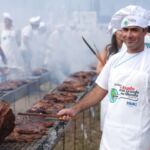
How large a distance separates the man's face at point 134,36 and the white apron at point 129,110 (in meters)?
0.12

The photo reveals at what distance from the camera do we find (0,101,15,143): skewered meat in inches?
144

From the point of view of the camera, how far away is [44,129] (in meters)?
4.18

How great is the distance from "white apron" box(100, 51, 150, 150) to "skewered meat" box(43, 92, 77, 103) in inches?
114

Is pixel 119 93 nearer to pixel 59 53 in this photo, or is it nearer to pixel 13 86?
pixel 13 86

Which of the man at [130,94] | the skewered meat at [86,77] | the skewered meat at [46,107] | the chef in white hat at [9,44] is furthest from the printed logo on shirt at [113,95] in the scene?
the chef in white hat at [9,44]

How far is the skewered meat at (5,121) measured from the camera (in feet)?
12.0

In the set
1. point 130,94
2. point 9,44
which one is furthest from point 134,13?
point 9,44

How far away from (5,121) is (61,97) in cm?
263

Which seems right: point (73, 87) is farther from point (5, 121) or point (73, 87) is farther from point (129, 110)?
point (129, 110)

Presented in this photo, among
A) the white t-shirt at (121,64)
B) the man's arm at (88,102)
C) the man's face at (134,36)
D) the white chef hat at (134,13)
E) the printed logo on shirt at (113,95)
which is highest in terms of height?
the white chef hat at (134,13)

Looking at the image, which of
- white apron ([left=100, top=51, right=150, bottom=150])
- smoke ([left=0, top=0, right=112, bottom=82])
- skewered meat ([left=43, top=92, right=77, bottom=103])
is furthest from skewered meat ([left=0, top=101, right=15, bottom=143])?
smoke ([left=0, top=0, right=112, bottom=82])

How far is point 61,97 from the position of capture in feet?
20.6

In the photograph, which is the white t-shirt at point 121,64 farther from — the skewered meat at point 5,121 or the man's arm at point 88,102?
the skewered meat at point 5,121

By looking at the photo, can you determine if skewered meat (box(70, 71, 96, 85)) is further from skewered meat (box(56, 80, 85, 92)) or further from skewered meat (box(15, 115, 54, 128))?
skewered meat (box(15, 115, 54, 128))
